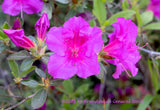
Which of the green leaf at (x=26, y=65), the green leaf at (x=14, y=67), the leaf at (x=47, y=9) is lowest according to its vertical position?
the green leaf at (x=14, y=67)

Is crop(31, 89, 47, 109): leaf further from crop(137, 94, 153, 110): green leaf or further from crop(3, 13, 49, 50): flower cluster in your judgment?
crop(137, 94, 153, 110): green leaf

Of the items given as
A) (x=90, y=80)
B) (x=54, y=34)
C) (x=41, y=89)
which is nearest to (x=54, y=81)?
(x=41, y=89)

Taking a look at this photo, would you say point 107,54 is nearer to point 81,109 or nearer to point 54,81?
point 54,81

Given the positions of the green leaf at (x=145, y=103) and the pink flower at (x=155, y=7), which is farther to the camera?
the pink flower at (x=155, y=7)

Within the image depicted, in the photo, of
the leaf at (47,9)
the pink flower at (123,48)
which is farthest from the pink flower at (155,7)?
the leaf at (47,9)

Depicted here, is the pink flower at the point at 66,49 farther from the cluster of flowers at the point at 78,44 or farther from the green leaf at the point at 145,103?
the green leaf at the point at 145,103

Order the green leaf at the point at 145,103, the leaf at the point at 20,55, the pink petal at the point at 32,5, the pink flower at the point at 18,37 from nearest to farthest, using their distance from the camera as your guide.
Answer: the pink flower at the point at 18,37 → the leaf at the point at 20,55 → the pink petal at the point at 32,5 → the green leaf at the point at 145,103

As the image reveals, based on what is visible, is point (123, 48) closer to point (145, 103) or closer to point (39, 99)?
point (39, 99)

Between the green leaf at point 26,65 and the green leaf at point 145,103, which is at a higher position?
the green leaf at point 26,65
